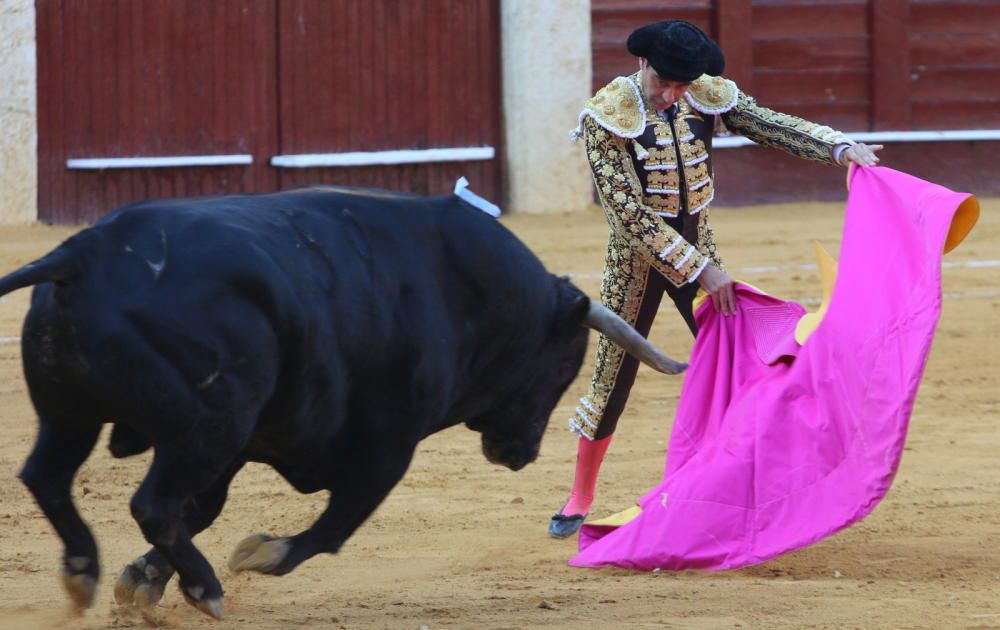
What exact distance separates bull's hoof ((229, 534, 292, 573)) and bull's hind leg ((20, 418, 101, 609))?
0.29 m

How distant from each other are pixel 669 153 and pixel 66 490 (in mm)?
1727

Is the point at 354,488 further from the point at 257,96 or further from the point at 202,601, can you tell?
the point at 257,96

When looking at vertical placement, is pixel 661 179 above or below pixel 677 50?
below

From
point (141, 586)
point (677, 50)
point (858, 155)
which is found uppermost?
point (677, 50)

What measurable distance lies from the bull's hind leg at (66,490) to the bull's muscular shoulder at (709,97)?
5.84 feet

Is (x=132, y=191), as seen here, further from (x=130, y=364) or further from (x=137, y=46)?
(x=130, y=364)

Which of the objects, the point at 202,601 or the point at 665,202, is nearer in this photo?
the point at 202,601

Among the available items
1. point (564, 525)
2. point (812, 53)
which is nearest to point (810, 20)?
point (812, 53)

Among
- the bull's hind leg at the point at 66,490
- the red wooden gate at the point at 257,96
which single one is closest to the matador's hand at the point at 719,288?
the bull's hind leg at the point at 66,490

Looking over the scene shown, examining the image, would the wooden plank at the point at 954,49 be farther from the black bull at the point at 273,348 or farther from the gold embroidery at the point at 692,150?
the black bull at the point at 273,348

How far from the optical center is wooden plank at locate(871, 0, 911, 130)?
10430 mm

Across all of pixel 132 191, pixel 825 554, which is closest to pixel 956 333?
pixel 825 554

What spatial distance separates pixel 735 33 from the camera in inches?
399

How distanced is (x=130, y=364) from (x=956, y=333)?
5.06 m
